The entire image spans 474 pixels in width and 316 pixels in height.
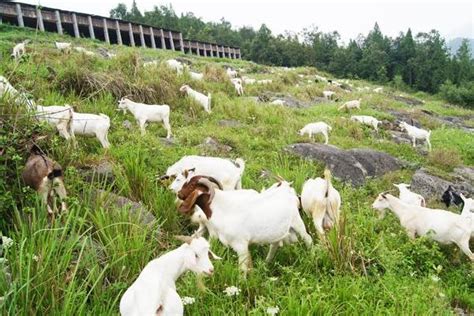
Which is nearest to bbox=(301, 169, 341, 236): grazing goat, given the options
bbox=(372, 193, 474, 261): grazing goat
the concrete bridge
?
bbox=(372, 193, 474, 261): grazing goat

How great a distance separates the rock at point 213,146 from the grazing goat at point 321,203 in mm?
3823

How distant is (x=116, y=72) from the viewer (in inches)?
517

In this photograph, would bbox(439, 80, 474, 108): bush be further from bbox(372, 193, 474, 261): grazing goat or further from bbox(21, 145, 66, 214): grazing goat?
→ bbox(21, 145, 66, 214): grazing goat

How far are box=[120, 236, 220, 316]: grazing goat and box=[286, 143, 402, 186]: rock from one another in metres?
6.89

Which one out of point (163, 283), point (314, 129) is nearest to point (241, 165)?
point (163, 283)

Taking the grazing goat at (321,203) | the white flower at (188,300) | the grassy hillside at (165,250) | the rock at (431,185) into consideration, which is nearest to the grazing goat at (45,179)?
the grassy hillside at (165,250)

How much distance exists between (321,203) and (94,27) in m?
41.7

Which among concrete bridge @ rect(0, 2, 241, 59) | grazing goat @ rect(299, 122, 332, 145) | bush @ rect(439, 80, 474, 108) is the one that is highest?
concrete bridge @ rect(0, 2, 241, 59)

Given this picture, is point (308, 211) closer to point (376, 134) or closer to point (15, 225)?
point (15, 225)

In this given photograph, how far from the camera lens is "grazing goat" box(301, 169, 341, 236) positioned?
616 centimetres

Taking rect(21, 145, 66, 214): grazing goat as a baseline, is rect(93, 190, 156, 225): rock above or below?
below

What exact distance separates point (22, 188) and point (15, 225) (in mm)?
632

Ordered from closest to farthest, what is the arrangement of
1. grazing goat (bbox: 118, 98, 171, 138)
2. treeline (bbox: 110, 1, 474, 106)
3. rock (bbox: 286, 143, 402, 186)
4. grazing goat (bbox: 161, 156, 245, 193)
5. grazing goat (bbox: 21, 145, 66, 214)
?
grazing goat (bbox: 21, 145, 66, 214) → grazing goat (bbox: 161, 156, 245, 193) → rock (bbox: 286, 143, 402, 186) → grazing goat (bbox: 118, 98, 171, 138) → treeline (bbox: 110, 1, 474, 106)

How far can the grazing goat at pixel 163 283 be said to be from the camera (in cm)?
305
